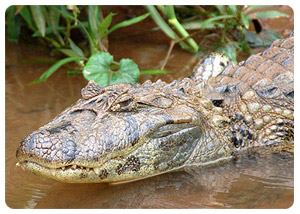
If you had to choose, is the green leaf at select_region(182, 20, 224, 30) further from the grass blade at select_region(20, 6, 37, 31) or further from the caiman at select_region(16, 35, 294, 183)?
the grass blade at select_region(20, 6, 37, 31)

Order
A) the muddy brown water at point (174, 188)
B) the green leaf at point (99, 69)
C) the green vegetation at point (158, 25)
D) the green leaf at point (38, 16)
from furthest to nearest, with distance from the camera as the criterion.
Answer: the green leaf at point (38, 16), the green vegetation at point (158, 25), the green leaf at point (99, 69), the muddy brown water at point (174, 188)

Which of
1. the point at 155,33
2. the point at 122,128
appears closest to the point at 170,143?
the point at 122,128

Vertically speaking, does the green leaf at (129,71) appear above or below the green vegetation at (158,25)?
below

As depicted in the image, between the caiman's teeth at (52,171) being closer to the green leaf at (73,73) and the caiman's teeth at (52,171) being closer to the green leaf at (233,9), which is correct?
the green leaf at (73,73)

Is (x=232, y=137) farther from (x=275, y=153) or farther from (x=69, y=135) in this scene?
(x=69, y=135)

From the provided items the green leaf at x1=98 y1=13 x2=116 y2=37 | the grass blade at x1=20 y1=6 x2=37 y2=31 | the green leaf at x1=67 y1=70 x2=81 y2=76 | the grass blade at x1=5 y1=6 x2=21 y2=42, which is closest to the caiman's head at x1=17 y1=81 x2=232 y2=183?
the green leaf at x1=98 y1=13 x2=116 y2=37

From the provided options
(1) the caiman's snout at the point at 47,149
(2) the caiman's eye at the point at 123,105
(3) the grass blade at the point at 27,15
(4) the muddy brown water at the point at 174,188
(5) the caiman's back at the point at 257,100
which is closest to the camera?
(1) the caiman's snout at the point at 47,149


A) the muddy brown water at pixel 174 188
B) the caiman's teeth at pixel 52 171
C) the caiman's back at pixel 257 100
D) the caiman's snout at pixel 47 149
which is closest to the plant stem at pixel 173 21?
the caiman's back at pixel 257 100
